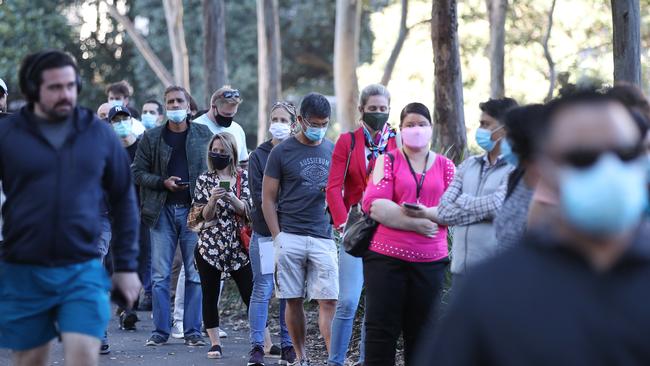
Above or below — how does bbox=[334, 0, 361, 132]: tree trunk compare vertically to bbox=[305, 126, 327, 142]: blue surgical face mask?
above

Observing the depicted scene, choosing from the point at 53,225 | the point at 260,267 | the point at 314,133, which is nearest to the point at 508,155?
the point at 53,225

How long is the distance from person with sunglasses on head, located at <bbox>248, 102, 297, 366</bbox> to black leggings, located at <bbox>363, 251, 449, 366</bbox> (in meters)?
2.08

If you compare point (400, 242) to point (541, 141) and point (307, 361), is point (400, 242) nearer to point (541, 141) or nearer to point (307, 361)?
point (307, 361)

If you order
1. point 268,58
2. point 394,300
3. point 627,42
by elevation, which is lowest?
point 394,300

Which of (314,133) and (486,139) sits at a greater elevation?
(314,133)

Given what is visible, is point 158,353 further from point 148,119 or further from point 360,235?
point 148,119

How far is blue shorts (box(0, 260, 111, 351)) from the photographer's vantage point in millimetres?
5926

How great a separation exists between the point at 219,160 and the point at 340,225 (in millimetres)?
1911

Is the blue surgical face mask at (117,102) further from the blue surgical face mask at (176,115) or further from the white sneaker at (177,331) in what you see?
the white sneaker at (177,331)

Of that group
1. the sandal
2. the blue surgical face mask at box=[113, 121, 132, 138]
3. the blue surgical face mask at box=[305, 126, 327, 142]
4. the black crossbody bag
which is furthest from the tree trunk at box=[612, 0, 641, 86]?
the blue surgical face mask at box=[113, 121, 132, 138]

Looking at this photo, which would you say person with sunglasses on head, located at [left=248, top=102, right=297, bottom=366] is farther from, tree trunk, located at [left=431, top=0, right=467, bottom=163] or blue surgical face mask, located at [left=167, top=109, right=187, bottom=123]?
tree trunk, located at [left=431, top=0, right=467, bottom=163]

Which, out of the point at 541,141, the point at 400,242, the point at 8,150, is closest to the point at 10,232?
the point at 8,150

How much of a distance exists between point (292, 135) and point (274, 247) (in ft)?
2.98

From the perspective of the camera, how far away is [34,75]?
6.10 metres
